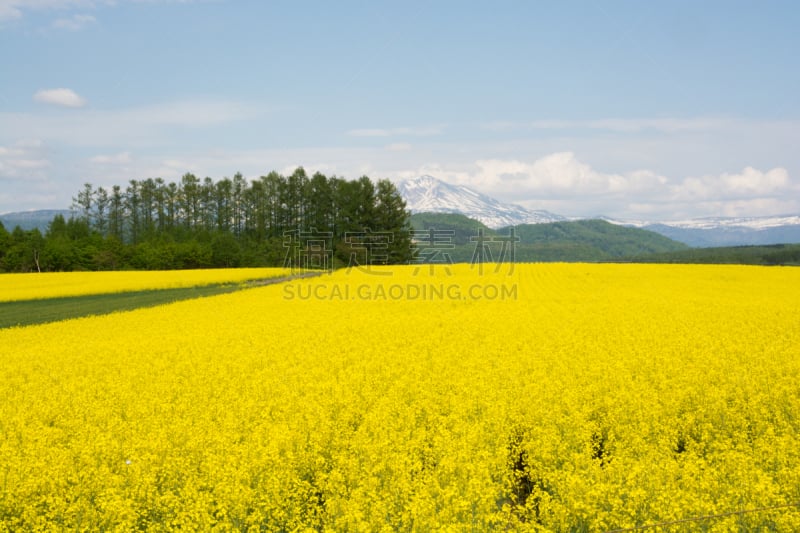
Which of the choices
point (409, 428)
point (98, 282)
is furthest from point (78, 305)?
point (409, 428)

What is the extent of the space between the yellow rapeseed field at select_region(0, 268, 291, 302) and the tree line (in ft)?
61.6

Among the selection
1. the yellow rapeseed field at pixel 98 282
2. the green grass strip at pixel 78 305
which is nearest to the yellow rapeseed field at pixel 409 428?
the green grass strip at pixel 78 305

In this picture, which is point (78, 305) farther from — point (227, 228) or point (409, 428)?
point (227, 228)

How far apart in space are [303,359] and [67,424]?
16.5 feet

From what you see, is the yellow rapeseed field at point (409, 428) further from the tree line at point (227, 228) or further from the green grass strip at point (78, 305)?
the tree line at point (227, 228)

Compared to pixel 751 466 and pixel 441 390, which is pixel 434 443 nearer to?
pixel 441 390

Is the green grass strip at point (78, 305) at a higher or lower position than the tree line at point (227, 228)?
lower

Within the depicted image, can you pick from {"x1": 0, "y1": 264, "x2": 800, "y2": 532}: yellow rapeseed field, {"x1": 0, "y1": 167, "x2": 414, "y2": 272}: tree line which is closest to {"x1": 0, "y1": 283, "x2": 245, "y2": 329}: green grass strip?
{"x1": 0, "y1": 264, "x2": 800, "y2": 532}: yellow rapeseed field

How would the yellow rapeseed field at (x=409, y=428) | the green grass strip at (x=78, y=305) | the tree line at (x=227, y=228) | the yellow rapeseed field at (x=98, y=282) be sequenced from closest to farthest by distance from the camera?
the yellow rapeseed field at (x=409, y=428)
the green grass strip at (x=78, y=305)
the yellow rapeseed field at (x=98, y=282)
the tree line at (x=227, y=228)

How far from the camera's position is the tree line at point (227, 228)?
66125mm

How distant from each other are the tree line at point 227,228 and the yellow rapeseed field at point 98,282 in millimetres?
18764

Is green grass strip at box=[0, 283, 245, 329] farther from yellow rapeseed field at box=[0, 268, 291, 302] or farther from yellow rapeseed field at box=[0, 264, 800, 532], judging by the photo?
yellow rapeseed field at box=[0, 264, 800, 532]

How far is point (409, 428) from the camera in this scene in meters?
7.84

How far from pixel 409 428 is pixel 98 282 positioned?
134 feet
